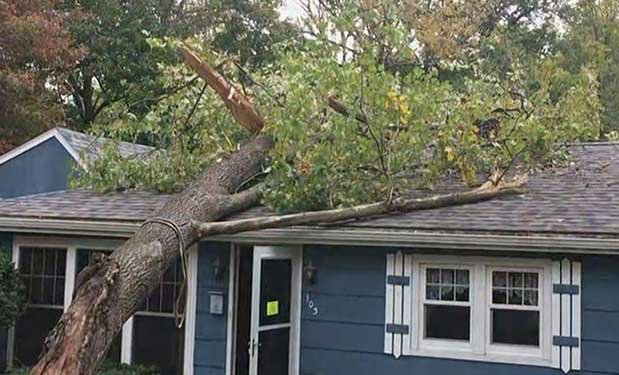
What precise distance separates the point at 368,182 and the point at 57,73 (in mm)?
16317

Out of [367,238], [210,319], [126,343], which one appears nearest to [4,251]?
[126,343]

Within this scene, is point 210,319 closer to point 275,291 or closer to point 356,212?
point 275,291

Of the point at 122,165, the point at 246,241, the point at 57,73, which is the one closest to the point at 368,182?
the point at 246,241

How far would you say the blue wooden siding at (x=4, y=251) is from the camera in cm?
917

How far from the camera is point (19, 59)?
19766 millimetres

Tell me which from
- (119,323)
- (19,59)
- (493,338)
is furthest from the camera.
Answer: (19,59)

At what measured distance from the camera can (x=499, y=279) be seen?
7398 mm

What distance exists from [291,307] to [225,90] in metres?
2.77

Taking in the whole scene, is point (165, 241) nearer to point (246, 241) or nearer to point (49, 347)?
point (246, 241)

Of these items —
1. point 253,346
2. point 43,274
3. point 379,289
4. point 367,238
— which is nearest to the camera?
point 367,238

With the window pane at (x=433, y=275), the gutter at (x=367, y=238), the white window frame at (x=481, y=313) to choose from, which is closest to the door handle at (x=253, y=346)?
the gutter at (x=367, y=238)

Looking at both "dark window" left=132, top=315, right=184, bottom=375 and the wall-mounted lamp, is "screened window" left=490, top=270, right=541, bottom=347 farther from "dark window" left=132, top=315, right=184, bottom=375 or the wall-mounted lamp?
"dark window" left=132, top=315, right=184, bottom=375

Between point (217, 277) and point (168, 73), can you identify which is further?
point (168, 73)

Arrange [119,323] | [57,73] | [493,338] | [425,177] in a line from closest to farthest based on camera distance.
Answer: [119,323] < [493,338] < [425,177] < [57,73]
